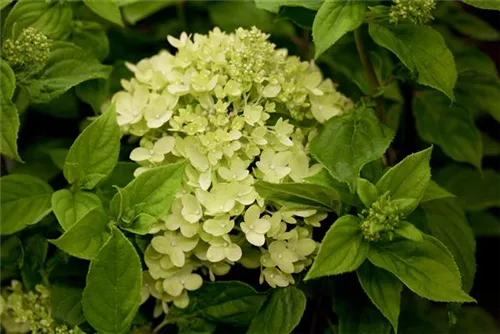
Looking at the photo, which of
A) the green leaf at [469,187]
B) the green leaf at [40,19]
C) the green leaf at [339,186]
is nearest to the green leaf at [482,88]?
the green leaf at [469,187]

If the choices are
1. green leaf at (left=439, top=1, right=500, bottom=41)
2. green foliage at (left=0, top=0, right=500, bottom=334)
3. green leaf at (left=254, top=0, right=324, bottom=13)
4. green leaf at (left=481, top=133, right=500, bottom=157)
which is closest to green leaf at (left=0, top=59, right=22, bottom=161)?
green foliage at (left=0, top=0, right=500, bottom=334)

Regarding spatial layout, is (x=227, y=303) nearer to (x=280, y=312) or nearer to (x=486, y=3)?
(x=280, y=312)

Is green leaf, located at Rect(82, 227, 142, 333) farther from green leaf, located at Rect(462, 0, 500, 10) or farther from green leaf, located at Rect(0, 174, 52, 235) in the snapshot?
green leaf, located at Rect(462, 0, 500, 10)

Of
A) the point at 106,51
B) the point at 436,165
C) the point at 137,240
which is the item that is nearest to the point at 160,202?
the point at 137,240

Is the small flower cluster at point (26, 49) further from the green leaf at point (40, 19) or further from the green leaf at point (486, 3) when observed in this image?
the green leaf at point (486, 3)

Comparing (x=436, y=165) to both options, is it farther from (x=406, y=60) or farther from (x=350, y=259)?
(x=350, y=259)

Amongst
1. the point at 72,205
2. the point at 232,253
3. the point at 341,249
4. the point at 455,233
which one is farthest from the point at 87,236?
the point at 455,233

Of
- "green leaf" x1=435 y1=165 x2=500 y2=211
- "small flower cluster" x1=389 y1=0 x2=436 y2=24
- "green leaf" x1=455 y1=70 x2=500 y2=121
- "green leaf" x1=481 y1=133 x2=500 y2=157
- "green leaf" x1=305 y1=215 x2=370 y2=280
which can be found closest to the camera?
"green leaf" x1=305 y1=215 x2=370 y2=280
